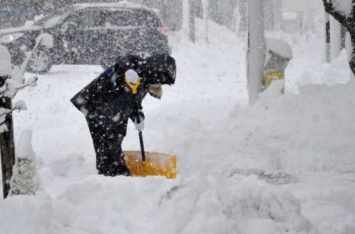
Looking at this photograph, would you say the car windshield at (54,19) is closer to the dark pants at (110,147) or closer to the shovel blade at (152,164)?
the shovel blade at (152,164)

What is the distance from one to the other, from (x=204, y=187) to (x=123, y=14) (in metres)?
10.4

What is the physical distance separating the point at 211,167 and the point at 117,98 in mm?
1443

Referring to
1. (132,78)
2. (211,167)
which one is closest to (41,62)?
(211,167)

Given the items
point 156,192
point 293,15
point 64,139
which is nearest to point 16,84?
point 156,192

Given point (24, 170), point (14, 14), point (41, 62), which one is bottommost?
point (41, 62)

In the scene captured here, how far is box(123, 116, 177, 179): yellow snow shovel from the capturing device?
532 centimetres

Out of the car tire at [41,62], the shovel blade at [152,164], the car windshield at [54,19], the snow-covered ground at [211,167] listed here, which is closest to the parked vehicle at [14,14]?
the car windshield at [54,19]

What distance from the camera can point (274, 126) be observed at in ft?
21.6

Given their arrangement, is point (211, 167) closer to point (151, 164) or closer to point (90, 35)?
point (151, 164)

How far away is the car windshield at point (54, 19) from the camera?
12.8 m

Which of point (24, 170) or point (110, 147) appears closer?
point (24, 170)

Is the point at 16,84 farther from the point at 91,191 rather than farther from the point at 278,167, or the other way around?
the point at 278,167

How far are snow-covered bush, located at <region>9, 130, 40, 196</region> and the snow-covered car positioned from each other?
908cm

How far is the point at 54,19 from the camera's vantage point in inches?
513
